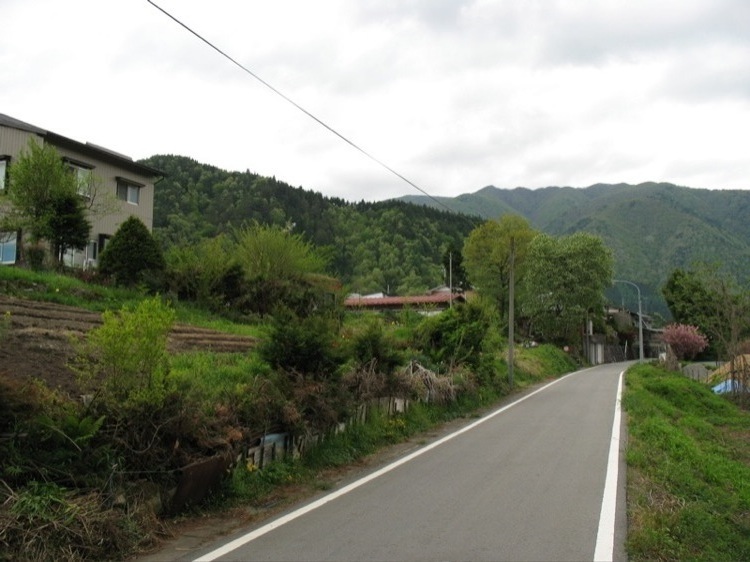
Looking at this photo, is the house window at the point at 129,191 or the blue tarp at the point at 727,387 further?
the house window at the point at 129,191

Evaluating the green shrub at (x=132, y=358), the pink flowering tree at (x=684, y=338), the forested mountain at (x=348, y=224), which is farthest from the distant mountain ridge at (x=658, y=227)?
the green shrub at (x=132, y=358)

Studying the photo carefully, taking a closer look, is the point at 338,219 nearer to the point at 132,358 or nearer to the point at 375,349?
the point at 375,349

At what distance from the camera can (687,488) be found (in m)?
9.49

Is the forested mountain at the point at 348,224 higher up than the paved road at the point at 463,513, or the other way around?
the forested mountain at the point at 348,224

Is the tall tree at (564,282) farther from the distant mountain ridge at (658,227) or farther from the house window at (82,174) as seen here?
the house window at (82,174)

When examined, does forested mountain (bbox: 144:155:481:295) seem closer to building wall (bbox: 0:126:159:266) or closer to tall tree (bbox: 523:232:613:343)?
tall tree (bbox: 523:232:613:343)

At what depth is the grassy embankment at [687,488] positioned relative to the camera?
662 centimetres

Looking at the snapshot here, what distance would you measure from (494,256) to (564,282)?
6412mm

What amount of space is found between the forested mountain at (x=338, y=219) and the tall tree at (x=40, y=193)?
37.2m

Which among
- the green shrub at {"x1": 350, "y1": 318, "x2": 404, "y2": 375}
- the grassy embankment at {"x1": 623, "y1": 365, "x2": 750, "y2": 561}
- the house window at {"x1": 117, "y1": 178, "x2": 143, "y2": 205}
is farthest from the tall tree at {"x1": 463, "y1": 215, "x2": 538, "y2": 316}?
the green shrub at {"x1": 350, "y1": 318, "x2": 404, "y2": 375}

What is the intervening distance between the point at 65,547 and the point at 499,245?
52.8 m

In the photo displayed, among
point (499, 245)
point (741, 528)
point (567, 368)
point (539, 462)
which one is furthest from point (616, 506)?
point (499, 245)

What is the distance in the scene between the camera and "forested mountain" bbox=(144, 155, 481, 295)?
213ft

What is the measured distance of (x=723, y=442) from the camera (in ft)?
52.2
